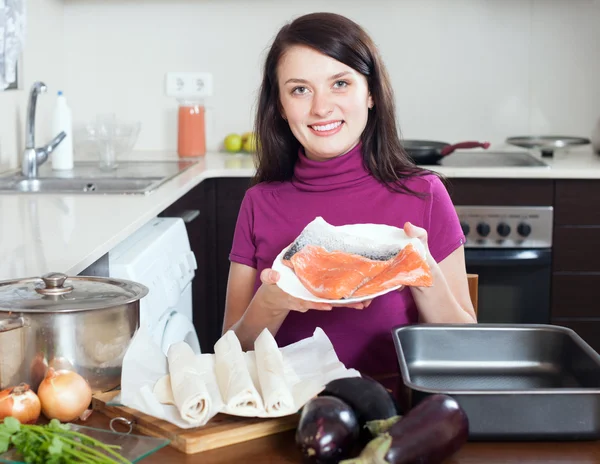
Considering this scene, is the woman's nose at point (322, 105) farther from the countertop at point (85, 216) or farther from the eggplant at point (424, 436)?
the eggplant at point (424, 436)

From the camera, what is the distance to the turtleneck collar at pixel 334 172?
68.0 inches

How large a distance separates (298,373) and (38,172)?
2058 millimetres

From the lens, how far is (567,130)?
357cm

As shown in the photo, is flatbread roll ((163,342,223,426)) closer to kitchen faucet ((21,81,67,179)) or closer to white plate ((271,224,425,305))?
white plate ((271,224,425,305))

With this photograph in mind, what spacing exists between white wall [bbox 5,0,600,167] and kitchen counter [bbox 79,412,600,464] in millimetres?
2689

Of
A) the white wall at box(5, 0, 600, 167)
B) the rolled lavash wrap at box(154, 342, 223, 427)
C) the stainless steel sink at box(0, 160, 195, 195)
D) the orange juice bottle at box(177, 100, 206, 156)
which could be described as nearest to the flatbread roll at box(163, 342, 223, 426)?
the rolled lavash wrap at box(154, 342, 223, 427)

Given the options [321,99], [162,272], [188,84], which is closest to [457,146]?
[188,84]

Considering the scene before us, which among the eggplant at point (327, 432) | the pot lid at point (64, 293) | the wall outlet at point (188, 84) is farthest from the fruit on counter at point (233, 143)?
the eggplant at point (327, 432)

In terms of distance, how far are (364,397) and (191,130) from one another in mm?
2621

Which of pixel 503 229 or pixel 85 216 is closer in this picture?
pixel 85 216

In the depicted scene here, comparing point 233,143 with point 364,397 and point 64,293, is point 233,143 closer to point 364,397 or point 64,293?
point 64,293

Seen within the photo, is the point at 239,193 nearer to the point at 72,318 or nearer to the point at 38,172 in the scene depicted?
the point at 38,172

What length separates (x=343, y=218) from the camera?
1709 millimetres

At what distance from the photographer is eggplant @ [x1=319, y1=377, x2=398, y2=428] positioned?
0.95 metres
